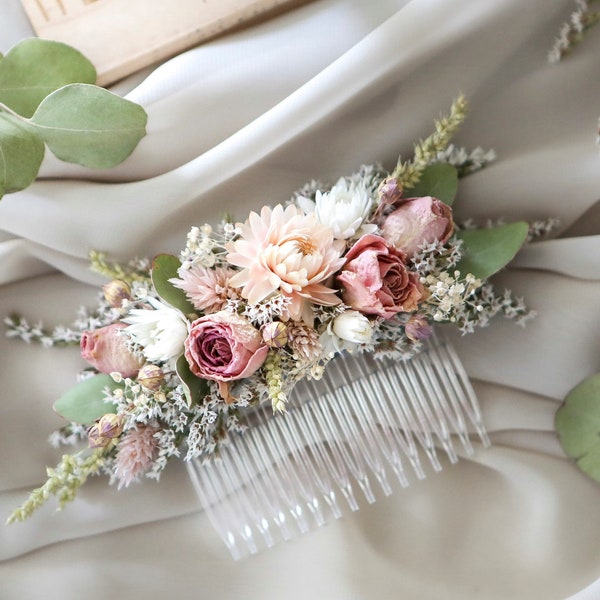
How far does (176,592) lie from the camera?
1316 millimetres

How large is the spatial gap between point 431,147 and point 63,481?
88 cm

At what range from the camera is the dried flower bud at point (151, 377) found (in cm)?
107

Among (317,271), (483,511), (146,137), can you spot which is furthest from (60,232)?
(483,511)

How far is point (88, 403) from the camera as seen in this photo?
117 cm

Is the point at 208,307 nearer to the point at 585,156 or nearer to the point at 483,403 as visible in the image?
the point at 483,403

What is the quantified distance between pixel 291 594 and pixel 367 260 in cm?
74

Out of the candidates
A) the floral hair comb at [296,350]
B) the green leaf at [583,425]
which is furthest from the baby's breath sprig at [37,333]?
the green leaf at [583,425]

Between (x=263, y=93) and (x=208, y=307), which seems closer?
(x=208, y=307)

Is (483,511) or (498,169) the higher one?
(498,169)

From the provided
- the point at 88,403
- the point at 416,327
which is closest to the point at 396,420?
the point at 416,327

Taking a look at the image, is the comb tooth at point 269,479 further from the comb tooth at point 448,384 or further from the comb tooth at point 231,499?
the comb tooth at point 448,384

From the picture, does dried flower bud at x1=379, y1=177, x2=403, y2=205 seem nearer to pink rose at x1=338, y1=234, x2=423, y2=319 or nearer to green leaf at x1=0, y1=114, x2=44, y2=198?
pink rose at x1=338, y1=234, x2=423, y2=319

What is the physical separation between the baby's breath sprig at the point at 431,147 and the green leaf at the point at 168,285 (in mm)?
420

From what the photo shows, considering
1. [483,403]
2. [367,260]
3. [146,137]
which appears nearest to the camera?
[367,260]
